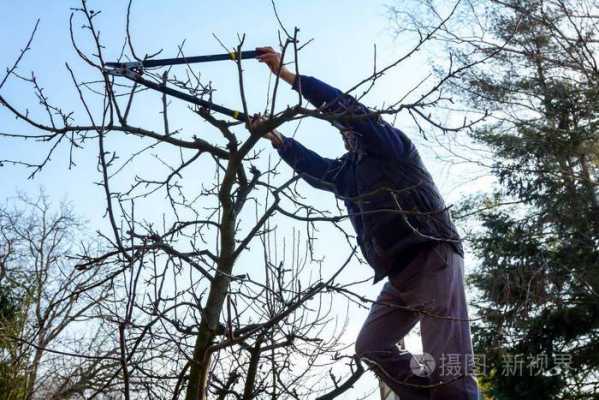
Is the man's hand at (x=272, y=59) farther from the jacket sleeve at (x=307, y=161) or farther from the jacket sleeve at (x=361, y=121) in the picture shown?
the jacket sleeve at (x=307, y=161)

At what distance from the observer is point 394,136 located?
2.64 m

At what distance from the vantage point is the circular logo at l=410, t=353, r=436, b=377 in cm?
242

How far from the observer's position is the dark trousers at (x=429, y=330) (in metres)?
2.36

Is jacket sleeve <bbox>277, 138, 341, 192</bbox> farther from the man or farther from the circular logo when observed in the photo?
the circular logo

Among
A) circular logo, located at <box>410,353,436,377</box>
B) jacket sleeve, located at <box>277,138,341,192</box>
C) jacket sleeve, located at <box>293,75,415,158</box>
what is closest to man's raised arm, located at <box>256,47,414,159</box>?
jacket sleeve, located at <box>293,75,415,158</box>

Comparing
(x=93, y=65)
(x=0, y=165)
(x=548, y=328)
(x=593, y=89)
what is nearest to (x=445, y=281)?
(x=93, y=65)

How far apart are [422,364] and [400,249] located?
460 millimetres

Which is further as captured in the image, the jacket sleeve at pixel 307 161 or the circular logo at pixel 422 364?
→ the jacket sleeve at pixel 307 161

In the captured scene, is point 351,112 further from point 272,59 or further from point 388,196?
point 388,196

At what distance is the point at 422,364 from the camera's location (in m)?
2.51

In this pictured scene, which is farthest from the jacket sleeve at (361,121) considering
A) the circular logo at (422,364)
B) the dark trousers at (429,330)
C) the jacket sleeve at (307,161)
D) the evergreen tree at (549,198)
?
the evergreen tree at (549,198)

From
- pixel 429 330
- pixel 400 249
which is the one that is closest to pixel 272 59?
pixel 400 249

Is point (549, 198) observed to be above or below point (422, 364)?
above

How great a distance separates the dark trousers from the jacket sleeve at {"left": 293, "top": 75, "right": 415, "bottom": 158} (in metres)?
0.45
